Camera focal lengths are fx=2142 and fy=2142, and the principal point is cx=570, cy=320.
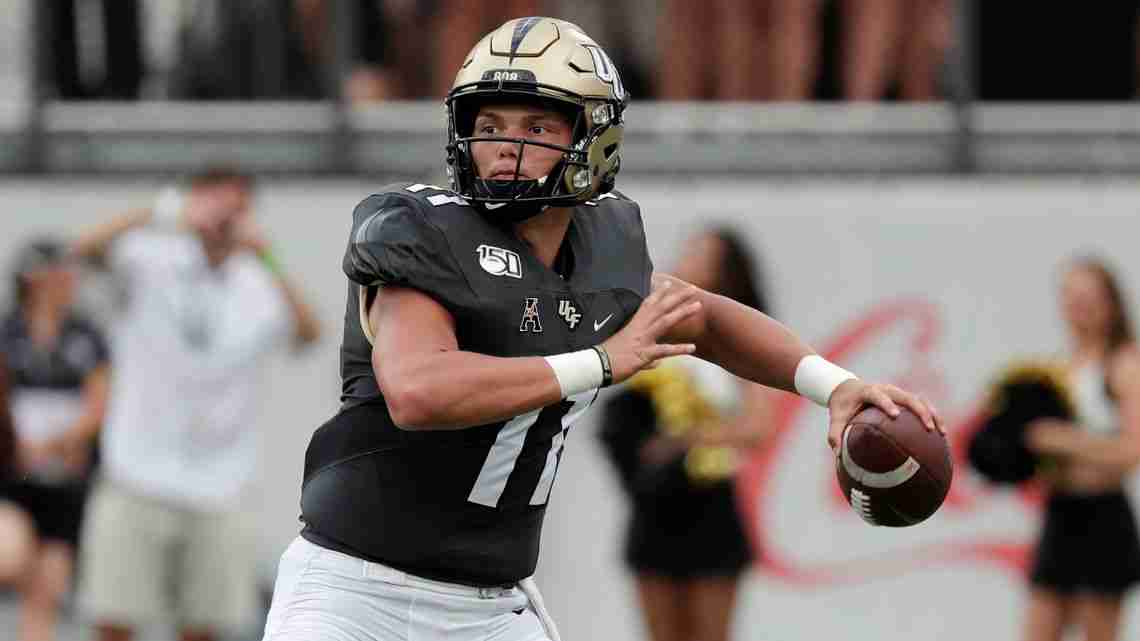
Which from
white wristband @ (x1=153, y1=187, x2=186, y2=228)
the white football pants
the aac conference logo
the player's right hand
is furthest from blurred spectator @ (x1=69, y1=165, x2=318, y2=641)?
the player's right hand

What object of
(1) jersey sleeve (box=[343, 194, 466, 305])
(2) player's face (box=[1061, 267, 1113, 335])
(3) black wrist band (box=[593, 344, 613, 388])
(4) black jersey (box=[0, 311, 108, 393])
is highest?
(1) jersey sleeve (box=[343, 194, 466, 305])

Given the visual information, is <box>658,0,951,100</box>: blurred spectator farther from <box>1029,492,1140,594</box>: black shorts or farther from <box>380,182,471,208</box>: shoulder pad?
<box>380,182,471,208</box>: shoulder pad

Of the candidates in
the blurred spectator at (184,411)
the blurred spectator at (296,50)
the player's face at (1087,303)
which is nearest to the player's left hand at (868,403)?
the player's face at (1087,303)

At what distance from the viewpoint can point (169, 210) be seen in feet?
26.8

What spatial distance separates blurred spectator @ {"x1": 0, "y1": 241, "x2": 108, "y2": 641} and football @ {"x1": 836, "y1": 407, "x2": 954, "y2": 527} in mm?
4630

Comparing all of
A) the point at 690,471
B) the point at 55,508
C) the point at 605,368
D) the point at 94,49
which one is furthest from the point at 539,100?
the point at 94,49

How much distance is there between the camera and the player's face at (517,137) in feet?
13.3

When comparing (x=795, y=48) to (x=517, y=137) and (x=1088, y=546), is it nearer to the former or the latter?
(x=1088, y=546)

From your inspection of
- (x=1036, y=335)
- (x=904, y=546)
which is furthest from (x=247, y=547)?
(x=1036, y=335)

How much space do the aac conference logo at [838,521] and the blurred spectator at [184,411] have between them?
200 centimetres

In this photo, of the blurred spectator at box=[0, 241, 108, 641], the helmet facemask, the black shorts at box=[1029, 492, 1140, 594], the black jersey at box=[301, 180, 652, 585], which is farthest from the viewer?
the blurred spectator at box=[0, 241, 108, 641]

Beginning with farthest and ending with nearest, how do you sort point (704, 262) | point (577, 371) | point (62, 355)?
point (62, 355)
point (704, 262)
point (577, 371)

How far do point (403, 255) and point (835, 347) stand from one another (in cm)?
494

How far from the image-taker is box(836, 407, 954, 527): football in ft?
13.3
